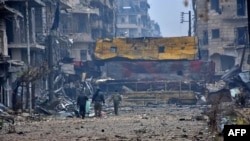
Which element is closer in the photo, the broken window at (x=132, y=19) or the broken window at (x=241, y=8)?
the broken window at (x=241, y=8)

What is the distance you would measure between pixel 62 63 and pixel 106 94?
538 cm

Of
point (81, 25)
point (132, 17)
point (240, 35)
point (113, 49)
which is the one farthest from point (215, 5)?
point (132, 17)

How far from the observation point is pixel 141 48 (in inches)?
2020

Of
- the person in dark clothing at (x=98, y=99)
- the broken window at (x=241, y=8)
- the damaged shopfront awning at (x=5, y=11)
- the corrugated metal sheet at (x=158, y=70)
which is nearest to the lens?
the person in dark clothing at (x=98, y=99)

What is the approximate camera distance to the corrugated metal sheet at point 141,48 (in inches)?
1962

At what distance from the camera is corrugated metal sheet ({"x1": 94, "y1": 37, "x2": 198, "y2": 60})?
164ft

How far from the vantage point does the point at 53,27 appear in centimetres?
4825

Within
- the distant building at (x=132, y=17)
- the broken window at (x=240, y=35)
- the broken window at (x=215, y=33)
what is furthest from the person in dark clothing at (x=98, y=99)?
the distant building at (x=132, y=17)

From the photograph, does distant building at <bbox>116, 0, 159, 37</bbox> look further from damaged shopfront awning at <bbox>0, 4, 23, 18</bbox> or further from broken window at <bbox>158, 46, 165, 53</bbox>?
damaged shopfront awning at <bbox>0, 4, 23, 18</bbox>

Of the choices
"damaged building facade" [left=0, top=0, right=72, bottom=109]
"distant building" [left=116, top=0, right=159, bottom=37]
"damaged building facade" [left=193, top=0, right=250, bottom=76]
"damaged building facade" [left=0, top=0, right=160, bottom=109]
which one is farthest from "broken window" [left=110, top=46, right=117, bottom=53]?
"distant building" [left=116, top=0, right=159, bottom=37]

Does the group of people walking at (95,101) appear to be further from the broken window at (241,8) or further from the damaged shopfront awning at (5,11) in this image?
the broken window at (241,8)

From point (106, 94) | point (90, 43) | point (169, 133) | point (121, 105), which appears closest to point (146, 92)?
point (121, 105)

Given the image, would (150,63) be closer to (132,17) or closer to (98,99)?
(98,99)

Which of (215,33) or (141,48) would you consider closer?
(141,48)
